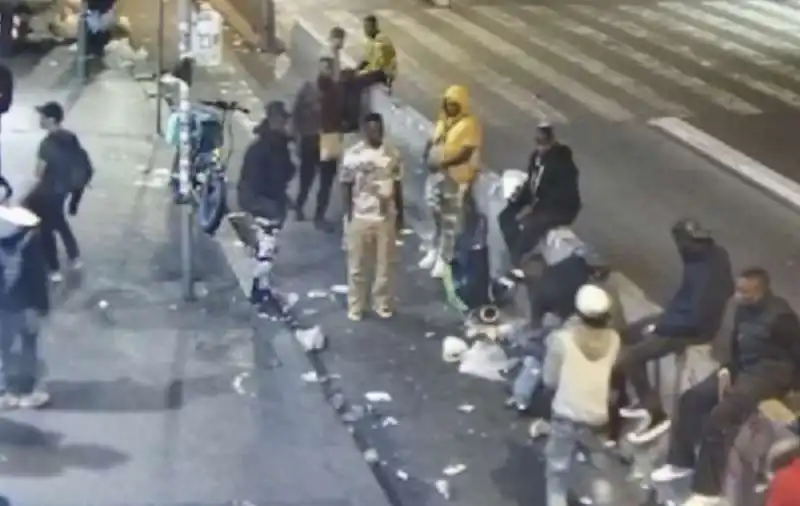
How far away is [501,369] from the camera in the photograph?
11.3m

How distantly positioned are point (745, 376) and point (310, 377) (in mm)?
3776

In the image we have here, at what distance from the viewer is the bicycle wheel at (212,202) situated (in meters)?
14.0

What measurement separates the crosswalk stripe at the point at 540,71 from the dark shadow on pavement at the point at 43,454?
12.5 metres

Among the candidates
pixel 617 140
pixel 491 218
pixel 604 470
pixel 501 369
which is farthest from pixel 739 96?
pixel 604 470

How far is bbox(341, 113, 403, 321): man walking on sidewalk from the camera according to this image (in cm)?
1196

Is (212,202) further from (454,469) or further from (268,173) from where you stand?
(454,469)

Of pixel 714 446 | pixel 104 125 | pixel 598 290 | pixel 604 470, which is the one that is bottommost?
pixel 104 125

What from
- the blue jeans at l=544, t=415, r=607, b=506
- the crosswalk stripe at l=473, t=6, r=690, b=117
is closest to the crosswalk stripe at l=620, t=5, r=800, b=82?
the crosswalk stripe at l=473, t=6, r=690, b=117

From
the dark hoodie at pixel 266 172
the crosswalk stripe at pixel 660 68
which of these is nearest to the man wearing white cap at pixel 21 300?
the dark hoodie at pixel 266 172

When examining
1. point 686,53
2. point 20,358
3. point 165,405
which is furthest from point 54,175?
point 686,53

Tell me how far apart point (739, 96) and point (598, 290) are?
579 inches

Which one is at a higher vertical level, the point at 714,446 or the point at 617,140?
the point at 714,446

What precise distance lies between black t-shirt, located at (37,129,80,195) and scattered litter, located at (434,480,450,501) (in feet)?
16.5

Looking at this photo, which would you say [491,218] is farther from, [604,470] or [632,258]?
[604,470]
